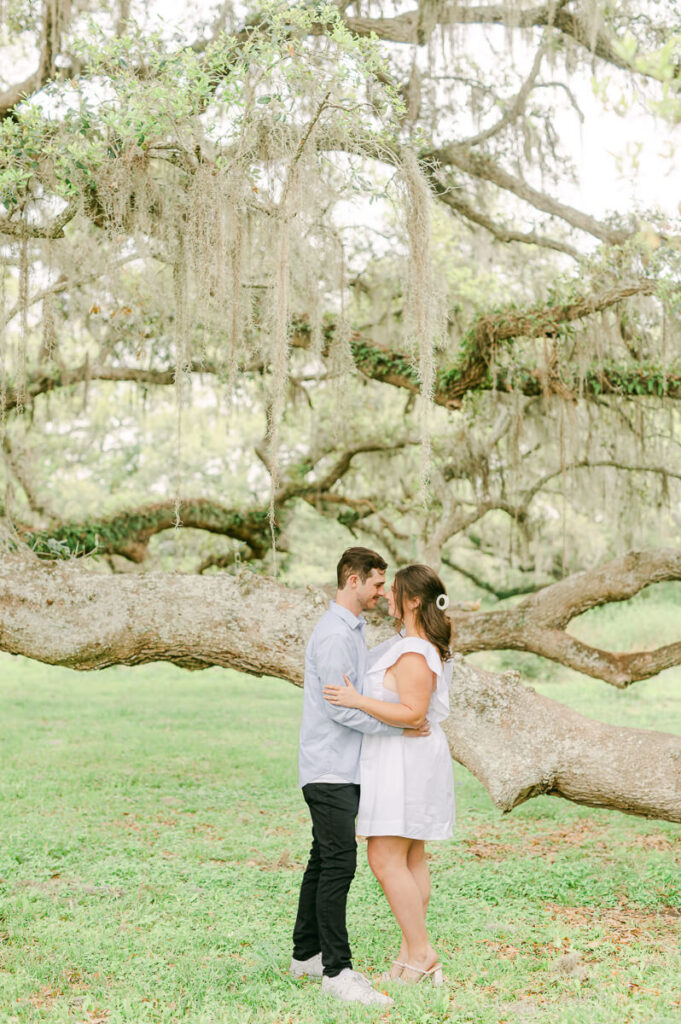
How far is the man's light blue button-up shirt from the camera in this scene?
3389 millimetres

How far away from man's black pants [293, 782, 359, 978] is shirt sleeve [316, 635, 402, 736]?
0.25 metres

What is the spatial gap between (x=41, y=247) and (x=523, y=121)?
13.1 feet

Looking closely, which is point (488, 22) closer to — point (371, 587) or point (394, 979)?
point (371, 587)

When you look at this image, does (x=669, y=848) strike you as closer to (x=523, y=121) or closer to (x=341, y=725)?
(x=341, y=725)

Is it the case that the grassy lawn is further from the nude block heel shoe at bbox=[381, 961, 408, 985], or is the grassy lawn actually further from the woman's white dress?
the woman's white dress

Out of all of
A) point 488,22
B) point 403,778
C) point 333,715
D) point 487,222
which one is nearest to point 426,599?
point 333,715

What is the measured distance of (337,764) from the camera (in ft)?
11.2

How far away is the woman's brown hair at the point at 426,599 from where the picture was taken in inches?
137

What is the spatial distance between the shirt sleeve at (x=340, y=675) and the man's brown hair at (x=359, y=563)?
23 centimetres

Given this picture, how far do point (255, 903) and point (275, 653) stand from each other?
1197mm

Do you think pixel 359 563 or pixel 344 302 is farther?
pixel 344 302

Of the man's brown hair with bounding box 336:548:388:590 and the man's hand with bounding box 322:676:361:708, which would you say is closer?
the man's hand with bounding box 322:676:361:708

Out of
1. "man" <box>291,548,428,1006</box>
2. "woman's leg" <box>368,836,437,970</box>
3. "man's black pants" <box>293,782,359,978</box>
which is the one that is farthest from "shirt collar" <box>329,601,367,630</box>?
"woman's leg" <box>368,836,437,970</box>

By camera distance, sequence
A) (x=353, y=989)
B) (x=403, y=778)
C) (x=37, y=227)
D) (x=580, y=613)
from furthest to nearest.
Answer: (x=580, y=613), (x=37, y=227), (x=403, y=778), (x=353, y=989)
